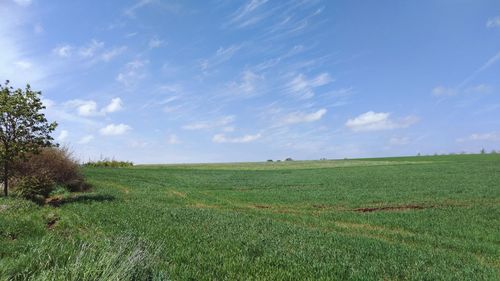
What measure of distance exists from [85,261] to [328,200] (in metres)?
25.4

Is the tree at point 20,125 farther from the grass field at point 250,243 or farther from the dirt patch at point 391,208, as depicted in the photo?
the dirt patch at point 391,208

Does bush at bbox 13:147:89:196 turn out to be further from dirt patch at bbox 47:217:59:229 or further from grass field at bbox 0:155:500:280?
dirt patch at bbox 47:217:59:229

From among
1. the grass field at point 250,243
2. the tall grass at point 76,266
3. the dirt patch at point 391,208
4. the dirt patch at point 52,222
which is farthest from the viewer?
the dirt patch at point 391,208

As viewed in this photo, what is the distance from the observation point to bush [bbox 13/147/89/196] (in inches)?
1359

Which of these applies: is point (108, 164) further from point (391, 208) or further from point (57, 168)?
point (391, 208)

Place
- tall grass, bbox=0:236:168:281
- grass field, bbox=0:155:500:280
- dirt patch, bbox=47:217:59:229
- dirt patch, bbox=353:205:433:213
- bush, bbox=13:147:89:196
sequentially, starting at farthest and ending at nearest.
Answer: bush, bbox=13:147:89:196, dirt patch, bbox=353:205:433:213, dirt patch, bbox=47:217:59:229, grass field, bbox=0:155:500:280, tall grass, bbox=0:236:168:281

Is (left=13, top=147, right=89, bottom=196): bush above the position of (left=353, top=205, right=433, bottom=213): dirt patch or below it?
above

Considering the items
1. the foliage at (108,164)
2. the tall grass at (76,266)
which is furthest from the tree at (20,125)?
the foliage at (108,164)

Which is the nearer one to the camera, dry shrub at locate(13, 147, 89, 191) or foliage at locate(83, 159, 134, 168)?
dry shrub at locate(13, 147, 89, 191)

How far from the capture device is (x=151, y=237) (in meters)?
13.2

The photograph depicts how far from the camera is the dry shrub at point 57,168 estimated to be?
34.5 m

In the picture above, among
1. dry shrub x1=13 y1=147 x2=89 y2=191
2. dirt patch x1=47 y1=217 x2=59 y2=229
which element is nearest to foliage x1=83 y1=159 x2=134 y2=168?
dry shrub x1=13 y1=147 x2=89 y2=191

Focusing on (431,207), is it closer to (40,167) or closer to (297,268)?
(297,268)

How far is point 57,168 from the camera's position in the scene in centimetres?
3741
